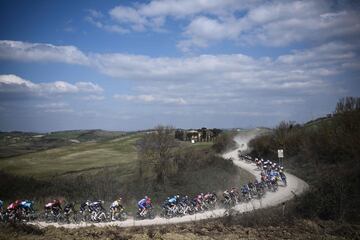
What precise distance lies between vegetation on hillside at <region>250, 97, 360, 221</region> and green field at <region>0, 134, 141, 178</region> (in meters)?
28.8

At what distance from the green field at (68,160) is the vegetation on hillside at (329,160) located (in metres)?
28.8

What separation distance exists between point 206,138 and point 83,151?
4978 cm

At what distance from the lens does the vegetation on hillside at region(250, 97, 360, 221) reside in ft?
57.4

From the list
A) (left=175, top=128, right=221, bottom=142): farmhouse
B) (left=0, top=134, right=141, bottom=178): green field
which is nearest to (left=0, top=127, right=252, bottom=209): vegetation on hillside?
(left=0, top=134, right=141, bottom=178): green field

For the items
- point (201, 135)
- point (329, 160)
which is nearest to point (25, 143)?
point (201, 135)

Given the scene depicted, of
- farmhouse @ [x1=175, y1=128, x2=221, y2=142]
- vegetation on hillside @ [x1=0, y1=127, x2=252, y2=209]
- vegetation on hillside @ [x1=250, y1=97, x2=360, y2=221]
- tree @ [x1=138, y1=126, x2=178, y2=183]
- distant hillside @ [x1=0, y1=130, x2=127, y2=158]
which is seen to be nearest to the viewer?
vegetation on hillside @ [x1=250, y1=97, x2=360, y2=221]

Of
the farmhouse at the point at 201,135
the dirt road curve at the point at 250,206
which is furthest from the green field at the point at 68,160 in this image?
the dirt road curve at the point at 250,206

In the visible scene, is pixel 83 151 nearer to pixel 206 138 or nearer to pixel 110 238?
pixel 206 138

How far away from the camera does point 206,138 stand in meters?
136

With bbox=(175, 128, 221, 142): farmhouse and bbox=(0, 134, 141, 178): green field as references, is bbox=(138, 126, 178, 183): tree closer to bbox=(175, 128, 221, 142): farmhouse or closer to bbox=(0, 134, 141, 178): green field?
bbox=(0, 134, 141, 178): green field

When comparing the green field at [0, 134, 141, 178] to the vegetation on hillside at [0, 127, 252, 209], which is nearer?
the vegetation on hillside at [0, 127, 252, 209]

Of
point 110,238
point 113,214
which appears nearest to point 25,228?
point 110,238

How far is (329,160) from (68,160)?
193 ft

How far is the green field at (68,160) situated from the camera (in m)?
65.2
